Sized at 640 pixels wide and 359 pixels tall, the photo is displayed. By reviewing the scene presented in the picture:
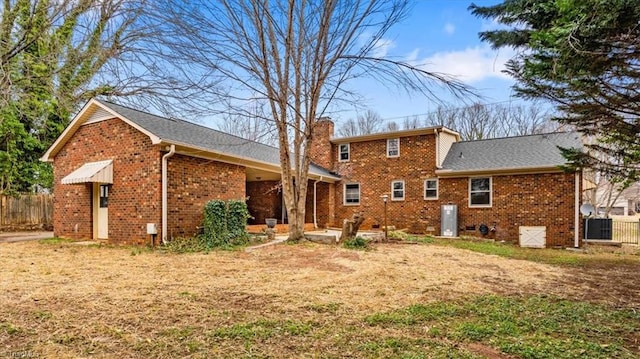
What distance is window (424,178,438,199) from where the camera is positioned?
1636 cm

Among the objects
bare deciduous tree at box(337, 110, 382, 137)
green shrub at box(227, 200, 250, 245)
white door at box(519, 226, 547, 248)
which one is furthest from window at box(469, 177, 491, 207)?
bare deciduous tree at box(337, 110, 382, 137)

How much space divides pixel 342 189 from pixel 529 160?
27.4 feet

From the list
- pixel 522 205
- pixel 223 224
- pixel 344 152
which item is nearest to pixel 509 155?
pixel 522 205

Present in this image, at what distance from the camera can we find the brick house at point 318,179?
10844 millimetres

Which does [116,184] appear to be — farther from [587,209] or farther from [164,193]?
[587,209]

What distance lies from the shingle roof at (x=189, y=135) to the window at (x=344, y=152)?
417cm

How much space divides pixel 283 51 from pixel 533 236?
36.5 ft

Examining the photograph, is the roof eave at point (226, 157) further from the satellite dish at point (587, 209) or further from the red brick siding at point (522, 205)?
the satellite dish at point (587, 209)

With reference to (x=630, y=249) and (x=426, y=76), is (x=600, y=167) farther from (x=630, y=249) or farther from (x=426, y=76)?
(x=630, y=249)

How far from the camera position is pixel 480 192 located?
50.1 ft

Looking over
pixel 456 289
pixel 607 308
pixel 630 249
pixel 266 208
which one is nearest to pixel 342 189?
pixel 266 208

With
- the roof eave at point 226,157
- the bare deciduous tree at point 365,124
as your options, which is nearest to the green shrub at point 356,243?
the roof eave at point 226,157

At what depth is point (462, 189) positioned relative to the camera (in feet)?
51.5

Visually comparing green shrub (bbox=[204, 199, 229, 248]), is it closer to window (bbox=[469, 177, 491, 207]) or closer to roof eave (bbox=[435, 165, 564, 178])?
roof eave (bbox=[435, 165, 564, 178])
